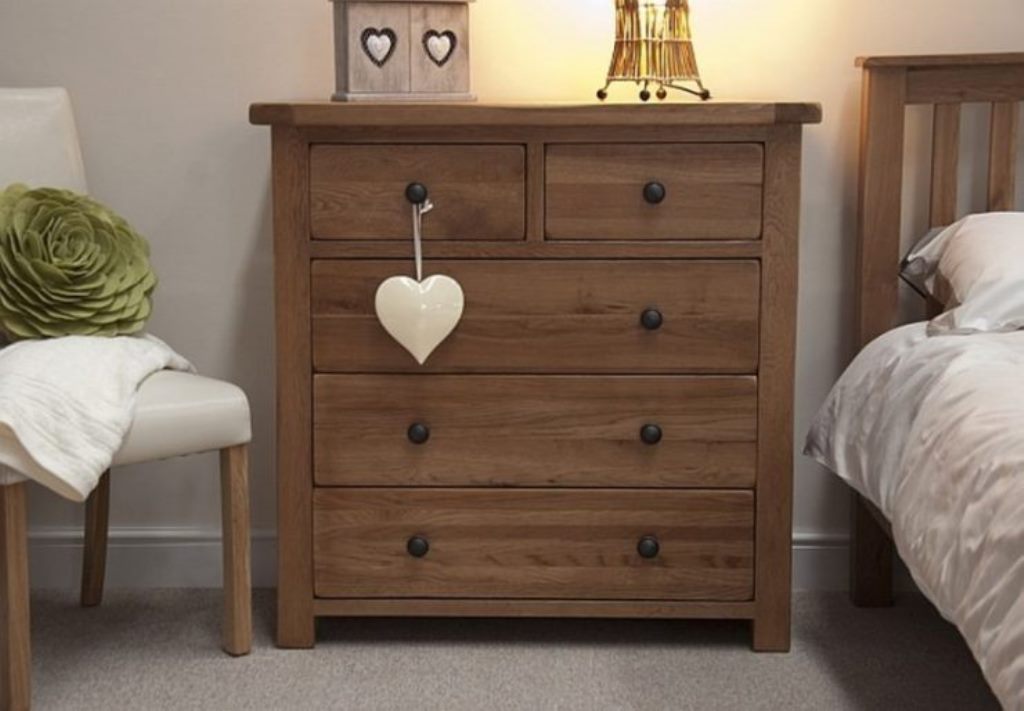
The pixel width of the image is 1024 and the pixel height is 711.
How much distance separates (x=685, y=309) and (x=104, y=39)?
1147mm

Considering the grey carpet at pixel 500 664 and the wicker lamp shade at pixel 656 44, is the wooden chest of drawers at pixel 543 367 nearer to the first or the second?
the grey carpet at pixel 500 664

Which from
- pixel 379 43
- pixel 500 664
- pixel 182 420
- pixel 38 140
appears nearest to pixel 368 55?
pixel 379 43

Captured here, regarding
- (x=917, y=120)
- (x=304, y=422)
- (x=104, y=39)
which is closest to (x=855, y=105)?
(x=917, y=120)

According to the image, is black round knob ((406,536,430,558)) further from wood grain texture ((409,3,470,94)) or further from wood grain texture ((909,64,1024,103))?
wood grain texture ((909,64,1024,103))

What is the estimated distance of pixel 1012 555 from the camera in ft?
5.80

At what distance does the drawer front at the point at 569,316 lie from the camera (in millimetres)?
2576

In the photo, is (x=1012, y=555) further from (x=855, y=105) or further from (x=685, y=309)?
(x=855, y=105)

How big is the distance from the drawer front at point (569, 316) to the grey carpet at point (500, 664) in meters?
0.46

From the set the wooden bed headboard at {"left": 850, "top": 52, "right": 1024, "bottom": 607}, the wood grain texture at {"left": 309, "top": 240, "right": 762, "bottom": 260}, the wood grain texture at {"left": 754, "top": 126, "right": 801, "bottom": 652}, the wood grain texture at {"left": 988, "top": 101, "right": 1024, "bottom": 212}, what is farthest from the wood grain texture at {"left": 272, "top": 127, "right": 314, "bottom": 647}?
the wood grain texture at {"left": 988, "top": 101, "right": 1024, "bottom": 212}

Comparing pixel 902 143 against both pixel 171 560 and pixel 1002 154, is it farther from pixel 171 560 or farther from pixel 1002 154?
pixel 171 560

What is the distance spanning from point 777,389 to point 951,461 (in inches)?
22.0

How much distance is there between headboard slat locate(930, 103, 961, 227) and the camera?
2822 mm

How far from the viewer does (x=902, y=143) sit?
9.21 feet

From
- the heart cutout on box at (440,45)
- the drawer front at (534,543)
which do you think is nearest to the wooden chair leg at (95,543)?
the drawer front at (534,543)
